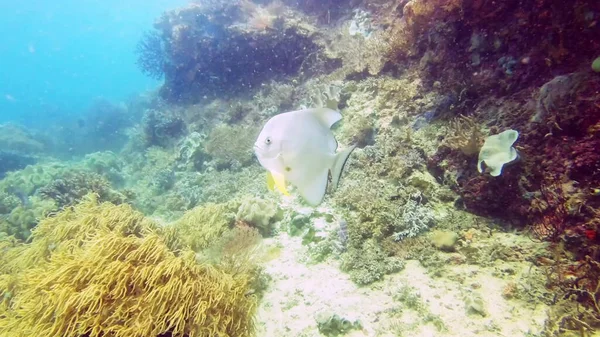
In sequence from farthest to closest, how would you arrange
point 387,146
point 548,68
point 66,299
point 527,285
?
point 387,146
point 548,68
point 527,285
point 66,299

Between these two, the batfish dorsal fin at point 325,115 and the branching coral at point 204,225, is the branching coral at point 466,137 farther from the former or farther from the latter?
the branching coral at point 204,225

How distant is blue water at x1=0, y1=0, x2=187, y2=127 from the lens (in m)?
115

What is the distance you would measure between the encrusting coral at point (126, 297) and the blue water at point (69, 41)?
12246 cm

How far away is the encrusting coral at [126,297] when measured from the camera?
249 cm

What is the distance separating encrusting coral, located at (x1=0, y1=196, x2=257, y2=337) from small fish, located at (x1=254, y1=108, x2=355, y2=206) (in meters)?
1.66

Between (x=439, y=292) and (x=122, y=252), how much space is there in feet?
10.6

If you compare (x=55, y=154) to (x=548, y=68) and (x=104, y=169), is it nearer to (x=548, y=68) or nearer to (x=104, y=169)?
(x=104, y=169)

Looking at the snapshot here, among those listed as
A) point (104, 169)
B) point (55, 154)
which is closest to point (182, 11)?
point (104, 169)

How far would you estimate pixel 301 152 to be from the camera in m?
1.77

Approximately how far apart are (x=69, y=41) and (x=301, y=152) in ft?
700

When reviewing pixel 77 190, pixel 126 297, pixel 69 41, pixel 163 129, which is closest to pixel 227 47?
pixel 163 129

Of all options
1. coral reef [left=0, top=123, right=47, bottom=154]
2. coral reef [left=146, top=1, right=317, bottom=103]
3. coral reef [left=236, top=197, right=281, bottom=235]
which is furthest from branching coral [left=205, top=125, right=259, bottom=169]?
coral reef [left=0, top=123, right=47, bottom=154]

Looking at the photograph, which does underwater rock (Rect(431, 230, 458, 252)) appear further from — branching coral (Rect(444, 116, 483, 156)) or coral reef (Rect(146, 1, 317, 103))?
coral reef (Rect(146, 1, 317, 103))

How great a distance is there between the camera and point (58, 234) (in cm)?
380
